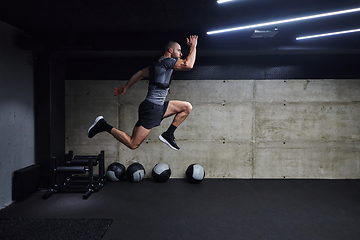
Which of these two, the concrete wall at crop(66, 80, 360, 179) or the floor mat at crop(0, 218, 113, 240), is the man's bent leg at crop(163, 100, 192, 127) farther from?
the concrete wall at crop(66, 80, 360, 179)

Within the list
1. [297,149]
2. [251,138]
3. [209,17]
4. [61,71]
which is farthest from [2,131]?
[297,149]

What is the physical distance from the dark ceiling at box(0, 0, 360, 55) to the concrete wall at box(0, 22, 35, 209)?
384 millimetres

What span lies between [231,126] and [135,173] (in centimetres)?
248

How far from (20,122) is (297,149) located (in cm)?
595

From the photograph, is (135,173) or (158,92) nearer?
(158,92)

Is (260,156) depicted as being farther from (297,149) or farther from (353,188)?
(353,188)

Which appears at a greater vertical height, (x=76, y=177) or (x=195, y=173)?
(x=195, y=173)

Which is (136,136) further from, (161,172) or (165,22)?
(161,172)

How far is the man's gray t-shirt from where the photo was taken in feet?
7.67

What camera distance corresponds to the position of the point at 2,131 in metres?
3.89

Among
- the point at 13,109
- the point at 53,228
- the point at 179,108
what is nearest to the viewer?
the point at 179,108

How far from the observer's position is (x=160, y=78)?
2.37m

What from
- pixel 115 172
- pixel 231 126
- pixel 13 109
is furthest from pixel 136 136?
pixel 231 126

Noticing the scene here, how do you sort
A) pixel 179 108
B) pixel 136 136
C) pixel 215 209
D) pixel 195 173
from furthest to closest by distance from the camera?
pixel 195 173 < pixel 215 209 < pixel 179 108 < pixel 136 136
